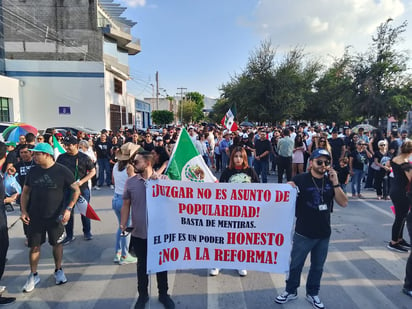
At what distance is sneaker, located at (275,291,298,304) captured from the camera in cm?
349

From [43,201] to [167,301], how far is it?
1.93 m

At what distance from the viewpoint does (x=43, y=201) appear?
3.67 m

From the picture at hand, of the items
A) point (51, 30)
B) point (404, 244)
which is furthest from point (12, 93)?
point (404, 244)

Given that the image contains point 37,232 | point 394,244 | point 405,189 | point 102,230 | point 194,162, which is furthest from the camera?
point 102,230

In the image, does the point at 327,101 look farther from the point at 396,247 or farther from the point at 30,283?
the point at 30,283

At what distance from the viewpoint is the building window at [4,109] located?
2350 cm

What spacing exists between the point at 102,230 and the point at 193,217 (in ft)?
11.1

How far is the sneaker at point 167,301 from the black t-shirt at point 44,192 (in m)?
1.66

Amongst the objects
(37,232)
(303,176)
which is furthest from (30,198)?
(303,176)

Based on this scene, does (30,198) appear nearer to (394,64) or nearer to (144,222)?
(144,222)

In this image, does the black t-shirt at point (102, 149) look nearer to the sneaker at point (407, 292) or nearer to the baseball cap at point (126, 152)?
the baseball cap at point (126, 152)

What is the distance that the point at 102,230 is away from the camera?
5992mm

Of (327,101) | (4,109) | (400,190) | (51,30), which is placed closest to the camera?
(400,190)

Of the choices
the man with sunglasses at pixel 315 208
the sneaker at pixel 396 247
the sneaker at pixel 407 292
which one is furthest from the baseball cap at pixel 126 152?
the sneaker at pixel 396 247
